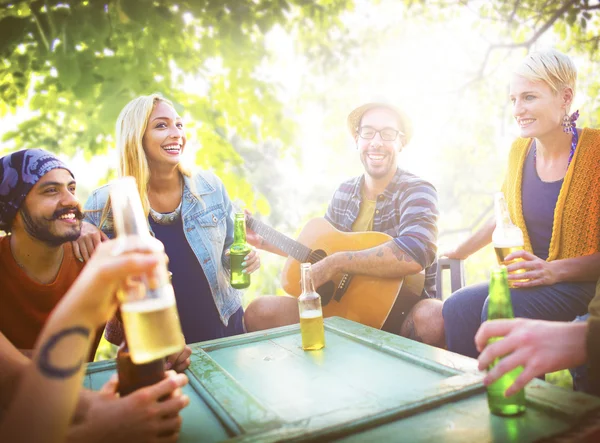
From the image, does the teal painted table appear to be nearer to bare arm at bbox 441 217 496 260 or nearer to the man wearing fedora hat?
the man wearing fedora hat

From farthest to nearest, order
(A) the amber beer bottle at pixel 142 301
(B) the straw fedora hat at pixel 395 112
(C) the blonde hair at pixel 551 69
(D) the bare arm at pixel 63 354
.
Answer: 1. (B) the straw fedora hat at pixel 395 112
2. (C) the blonde hair at pixel 551 69
3. (A) the amber beer bottle at pixel 142 301
4. (D) the bare arm at pixel 63 354

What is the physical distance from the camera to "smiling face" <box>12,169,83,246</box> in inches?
80.5

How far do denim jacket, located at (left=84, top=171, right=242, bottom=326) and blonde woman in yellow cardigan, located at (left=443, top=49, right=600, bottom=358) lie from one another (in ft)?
4.62

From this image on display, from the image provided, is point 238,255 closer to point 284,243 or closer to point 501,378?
point 284,243

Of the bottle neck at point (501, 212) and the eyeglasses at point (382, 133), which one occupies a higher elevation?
the eyeglasses at point (382, 133)

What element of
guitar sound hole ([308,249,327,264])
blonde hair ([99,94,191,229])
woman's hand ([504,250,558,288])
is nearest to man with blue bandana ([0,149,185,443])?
blonde hair ([99,94,191,229])

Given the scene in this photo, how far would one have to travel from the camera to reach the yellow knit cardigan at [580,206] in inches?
88.0

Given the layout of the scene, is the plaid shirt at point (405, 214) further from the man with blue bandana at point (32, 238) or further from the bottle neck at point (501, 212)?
the man with blue bandana at point (32, 238)

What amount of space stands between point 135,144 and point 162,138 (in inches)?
6.6

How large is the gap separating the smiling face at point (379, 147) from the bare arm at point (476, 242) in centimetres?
74

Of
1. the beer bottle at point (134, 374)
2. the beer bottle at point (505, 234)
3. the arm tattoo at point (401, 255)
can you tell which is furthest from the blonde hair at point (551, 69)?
the beer bottle at point (134, 374)

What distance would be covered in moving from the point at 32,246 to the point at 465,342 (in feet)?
7.47

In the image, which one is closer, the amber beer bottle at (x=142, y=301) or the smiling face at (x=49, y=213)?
the amber beer bottle at (x=142, y=301)

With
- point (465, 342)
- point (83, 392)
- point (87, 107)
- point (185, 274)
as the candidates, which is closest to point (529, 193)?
point (465, 342)
